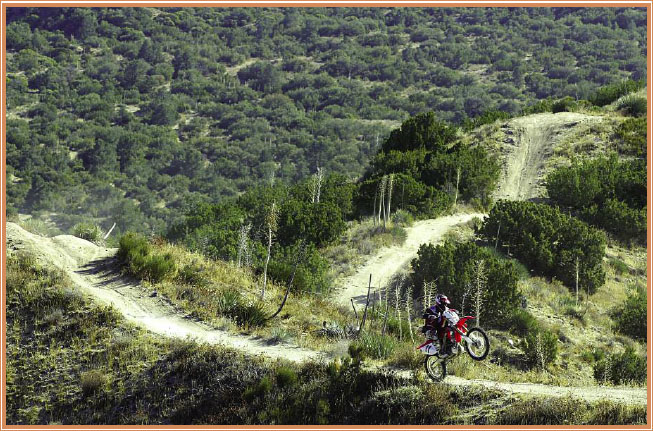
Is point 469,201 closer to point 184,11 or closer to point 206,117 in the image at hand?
point 206,117

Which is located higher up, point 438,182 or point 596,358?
point 438,182

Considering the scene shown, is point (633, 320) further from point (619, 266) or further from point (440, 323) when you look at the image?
point (440, 323)

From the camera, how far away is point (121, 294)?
1839cm

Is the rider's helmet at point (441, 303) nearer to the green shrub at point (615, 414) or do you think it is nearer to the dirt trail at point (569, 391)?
the dirt trail at point (569, 391)

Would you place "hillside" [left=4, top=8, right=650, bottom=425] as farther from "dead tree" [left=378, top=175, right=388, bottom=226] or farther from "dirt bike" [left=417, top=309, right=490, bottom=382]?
"dirt bike" [left=417, top=309, right=490, bottom=382]

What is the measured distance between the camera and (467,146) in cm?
4584

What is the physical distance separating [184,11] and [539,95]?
114 m

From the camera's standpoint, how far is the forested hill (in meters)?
98.2

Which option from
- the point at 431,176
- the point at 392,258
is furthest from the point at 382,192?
the point at 431,176

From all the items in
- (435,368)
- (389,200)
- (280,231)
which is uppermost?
(389,200)

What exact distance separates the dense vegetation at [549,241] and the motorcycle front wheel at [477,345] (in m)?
14.6

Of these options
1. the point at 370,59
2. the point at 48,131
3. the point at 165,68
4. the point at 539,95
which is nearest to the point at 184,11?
the point at 165,68

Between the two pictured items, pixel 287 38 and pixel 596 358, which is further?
pixel 287 38

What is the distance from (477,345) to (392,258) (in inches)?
700
